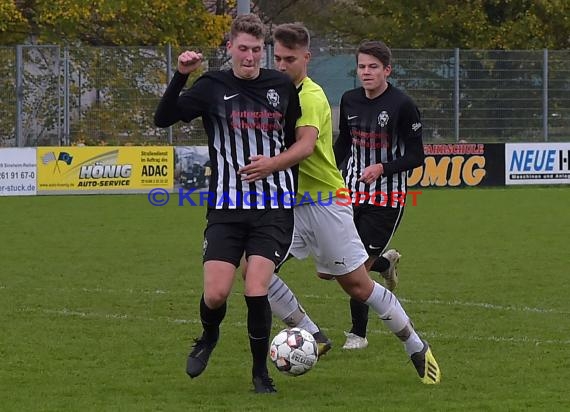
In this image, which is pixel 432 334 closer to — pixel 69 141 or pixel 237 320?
pixel 237 320

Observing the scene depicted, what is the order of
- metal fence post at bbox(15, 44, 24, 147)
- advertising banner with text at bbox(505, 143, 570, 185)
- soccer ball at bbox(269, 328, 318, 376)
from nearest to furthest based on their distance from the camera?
soccer ball at bbox(269, 328, 318, 376), metal fence post at bbox(15, 44, 24, 147), advertising banner with text at bbox(505, 143, 570, 185)

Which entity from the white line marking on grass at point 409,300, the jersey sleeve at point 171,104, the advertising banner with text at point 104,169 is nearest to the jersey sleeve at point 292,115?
the jersey sleeve at point 171,104

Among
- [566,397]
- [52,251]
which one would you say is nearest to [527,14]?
[52,251]

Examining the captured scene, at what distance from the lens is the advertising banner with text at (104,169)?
2212 centimetres

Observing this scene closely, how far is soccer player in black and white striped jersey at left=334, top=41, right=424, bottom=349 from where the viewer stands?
7840mm

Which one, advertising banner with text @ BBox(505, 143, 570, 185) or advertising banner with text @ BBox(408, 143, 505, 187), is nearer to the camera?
advertising banner with text @ BBox(408, 143, 505, 187)

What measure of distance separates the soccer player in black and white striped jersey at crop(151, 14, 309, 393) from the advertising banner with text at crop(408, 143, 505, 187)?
17.6 metres

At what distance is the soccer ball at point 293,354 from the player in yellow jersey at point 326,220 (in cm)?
54

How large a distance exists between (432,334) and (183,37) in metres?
24.0

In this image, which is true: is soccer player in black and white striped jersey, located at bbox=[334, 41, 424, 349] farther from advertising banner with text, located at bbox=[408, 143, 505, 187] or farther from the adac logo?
advertising banner with text, located at bbox=[408, 143, 505, 187]

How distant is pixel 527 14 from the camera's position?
33.5 metres

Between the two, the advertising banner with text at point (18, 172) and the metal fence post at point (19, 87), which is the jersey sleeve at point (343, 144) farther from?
the metal fence post at point (19, 87)

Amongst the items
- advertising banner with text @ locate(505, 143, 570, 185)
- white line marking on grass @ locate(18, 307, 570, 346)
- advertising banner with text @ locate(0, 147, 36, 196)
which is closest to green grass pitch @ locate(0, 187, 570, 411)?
white line marking on grass @ locate(18, 307, 570, 346)

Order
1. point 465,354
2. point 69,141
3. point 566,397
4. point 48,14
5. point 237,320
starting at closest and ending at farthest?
point 566,397 → point 465,354 → point 237,320 → point 69,141 → point 48,14
